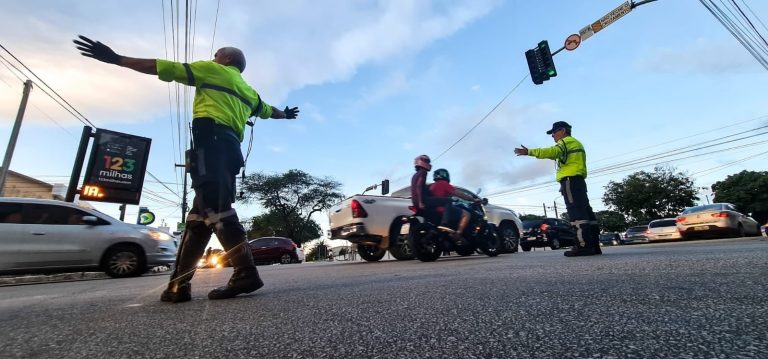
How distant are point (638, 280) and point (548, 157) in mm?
3772

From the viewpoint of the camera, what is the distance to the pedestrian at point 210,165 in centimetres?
262

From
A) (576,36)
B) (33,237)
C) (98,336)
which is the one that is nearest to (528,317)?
(98,336)

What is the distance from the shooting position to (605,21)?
32.8 feet

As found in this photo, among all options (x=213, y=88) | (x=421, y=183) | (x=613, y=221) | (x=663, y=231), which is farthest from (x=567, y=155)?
(x=613, y=221)

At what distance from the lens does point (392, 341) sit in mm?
1238

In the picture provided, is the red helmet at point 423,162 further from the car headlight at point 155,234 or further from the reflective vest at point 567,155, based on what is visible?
the car headlight at point 155,234

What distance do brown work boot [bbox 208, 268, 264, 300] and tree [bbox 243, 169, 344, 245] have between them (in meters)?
38.6

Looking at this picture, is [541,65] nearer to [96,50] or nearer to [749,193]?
[96,50]

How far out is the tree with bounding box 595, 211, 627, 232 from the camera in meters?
Answer: 54.0

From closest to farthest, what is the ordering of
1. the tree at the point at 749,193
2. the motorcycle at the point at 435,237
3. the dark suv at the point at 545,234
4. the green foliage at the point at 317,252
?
A: the motorcycle at the point at 435,237 < the dark suv at the point at 545,234 < the tree at the point at 749,193 < the green foliage at the point at 317,252

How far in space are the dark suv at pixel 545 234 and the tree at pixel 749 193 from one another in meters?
39.9

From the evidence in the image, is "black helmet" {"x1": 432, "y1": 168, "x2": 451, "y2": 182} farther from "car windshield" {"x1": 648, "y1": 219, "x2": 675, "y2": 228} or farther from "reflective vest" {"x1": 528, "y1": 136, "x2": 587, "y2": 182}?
"car windshield" {"x1": 648, "y1": 219, "x2": 675, "y2": 228}

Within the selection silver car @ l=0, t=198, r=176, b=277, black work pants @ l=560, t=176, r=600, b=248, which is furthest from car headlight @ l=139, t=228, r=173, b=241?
black work pants @ l=560, t=176, r=600, b=248

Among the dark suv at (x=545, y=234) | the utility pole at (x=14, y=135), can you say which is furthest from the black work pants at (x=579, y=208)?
the utility pole at (x=14, y=135)
